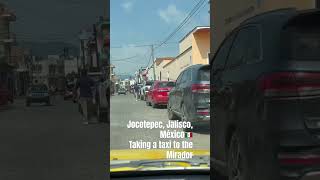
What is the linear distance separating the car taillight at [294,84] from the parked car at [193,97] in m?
1.20

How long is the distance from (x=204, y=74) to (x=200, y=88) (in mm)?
122

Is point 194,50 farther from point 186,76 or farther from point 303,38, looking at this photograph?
point 303,38

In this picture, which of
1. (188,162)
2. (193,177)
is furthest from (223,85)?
(193,177)

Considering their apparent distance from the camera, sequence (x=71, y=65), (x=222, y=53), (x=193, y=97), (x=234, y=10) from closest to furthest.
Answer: (x=234, y=10)
(x=222, y=53)
(x=71, y=65)
(x=193, y=97)

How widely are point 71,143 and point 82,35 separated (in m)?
0.88

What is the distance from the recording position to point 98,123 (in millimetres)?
4383

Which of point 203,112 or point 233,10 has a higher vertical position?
point 233,10

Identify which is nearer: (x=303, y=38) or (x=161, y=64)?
(x=303, y=38)

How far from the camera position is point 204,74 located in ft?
14.4

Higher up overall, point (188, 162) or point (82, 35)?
point (82, 35)

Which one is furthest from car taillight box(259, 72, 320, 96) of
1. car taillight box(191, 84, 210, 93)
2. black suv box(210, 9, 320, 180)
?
car taillight box(191, 84, 210, 93)

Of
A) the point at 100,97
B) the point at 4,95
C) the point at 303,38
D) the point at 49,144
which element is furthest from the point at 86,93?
the point at 303,38

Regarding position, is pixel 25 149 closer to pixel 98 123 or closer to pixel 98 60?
pixel 98 123

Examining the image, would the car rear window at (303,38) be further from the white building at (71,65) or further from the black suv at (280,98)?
the white building at (71,65)
